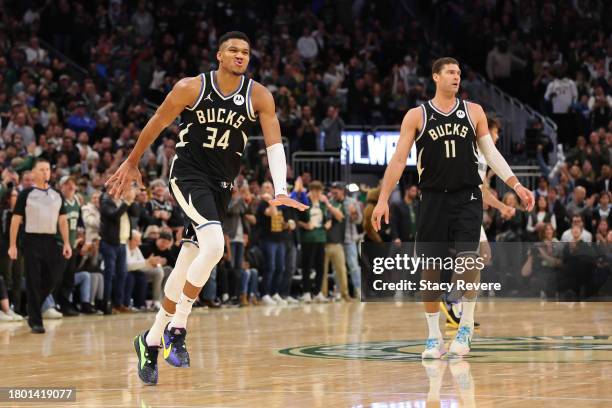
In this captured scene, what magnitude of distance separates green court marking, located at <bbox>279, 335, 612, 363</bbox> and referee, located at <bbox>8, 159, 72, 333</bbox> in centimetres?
419

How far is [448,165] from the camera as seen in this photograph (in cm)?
978

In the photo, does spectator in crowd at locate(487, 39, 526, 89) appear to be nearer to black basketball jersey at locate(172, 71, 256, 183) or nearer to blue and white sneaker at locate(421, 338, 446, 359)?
blue and white sneaker at locate(421, 338, 446, 359)

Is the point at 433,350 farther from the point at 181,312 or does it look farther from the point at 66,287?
the point at 66,287

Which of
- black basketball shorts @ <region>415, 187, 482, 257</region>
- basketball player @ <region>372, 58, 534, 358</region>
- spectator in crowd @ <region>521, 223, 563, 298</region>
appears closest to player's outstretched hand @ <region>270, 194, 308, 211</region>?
basketball player @ <region>372, 58, 534, 358</region>

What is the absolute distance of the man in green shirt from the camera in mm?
16172

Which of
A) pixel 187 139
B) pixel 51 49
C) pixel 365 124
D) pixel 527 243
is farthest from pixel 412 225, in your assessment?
pixel 187 139

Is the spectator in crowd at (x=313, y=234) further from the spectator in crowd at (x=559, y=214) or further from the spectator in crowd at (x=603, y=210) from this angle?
the spectator in crowd at (x=603, y=210)

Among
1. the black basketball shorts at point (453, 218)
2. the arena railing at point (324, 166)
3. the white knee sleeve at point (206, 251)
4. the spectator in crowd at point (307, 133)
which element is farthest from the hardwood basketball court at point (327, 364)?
the spectator in crowd at point (307, 133)

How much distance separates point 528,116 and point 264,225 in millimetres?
9369

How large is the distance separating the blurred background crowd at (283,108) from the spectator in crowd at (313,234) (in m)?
0.03

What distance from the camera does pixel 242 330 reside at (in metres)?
13.5

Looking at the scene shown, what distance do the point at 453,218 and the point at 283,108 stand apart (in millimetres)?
15431

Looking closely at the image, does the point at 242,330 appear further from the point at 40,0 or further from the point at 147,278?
the point at 40,0

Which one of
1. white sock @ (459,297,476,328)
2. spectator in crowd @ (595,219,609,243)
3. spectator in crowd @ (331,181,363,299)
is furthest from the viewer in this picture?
spectator in crowd @ (331,181,363,299)
